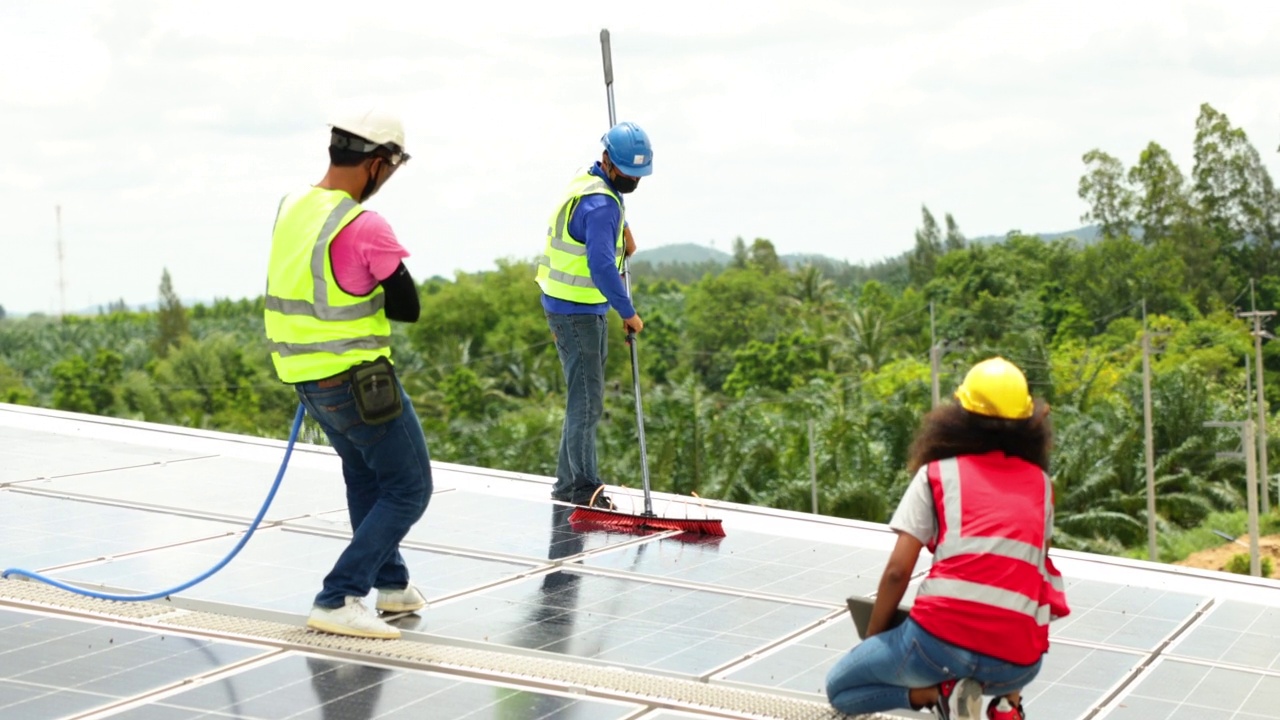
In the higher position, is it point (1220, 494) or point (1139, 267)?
point (1139, 267)

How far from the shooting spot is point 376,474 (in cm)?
575

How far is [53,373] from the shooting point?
89562 millimetres

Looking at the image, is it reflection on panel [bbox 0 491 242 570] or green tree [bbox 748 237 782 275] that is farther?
green tree [bbox 748 237 782 275]

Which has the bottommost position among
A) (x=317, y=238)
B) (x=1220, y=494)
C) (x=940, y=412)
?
(x=1220, y=494)

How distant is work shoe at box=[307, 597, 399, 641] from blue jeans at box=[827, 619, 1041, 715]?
1.79 meters

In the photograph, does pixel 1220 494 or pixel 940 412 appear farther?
pixel 1220 494

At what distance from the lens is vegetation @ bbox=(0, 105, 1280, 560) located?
151 ft

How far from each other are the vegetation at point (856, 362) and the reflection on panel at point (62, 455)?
108 ft

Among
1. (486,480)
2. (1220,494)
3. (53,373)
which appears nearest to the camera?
(486,480)

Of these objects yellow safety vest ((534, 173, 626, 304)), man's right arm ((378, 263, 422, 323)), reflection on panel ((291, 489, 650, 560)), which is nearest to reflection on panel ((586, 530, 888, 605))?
reflection on panel ((291, 489, 650, 560))

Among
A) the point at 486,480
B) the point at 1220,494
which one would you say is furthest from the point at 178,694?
the point at 1220,494

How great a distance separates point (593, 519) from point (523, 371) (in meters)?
73.3

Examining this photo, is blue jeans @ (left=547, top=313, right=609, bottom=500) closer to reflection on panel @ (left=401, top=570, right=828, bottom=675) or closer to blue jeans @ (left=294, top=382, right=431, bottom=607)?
reflection on panel @ (left=401, top=570, right=828, bottom=675)

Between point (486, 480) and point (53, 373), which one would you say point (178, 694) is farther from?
point (53, 373)
